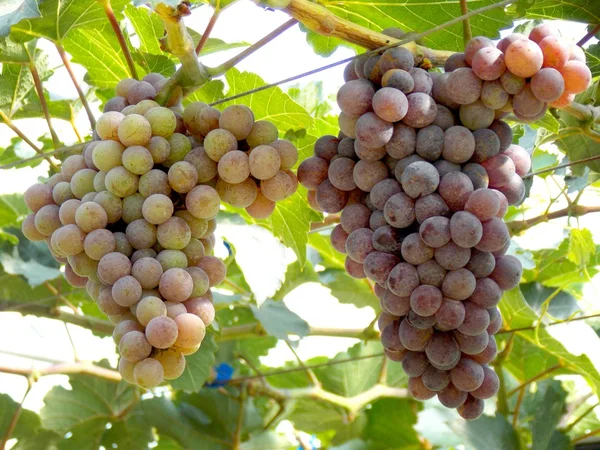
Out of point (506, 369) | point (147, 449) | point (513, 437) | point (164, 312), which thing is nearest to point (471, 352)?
point (164, 312)

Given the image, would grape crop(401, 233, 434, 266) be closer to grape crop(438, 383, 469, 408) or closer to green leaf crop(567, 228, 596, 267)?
grape crop(438, 383, 469, 408)

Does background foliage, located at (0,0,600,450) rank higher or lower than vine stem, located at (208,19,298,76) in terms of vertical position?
lower

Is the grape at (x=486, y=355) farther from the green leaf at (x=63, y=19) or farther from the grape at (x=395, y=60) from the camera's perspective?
the green leaf at (x=63, y=19)

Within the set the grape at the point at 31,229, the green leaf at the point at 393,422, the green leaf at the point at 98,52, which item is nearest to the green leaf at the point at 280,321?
the green leaf at the point at 393,422

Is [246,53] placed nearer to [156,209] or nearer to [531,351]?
[156,209]

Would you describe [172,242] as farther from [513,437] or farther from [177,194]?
[513,437]

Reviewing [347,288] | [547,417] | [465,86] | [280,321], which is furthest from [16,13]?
[547,417]

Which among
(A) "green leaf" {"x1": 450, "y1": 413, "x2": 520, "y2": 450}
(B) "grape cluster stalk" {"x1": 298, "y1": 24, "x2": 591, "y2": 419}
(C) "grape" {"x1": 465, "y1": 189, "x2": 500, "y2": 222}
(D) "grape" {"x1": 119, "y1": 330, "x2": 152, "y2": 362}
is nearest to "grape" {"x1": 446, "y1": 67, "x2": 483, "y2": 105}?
(B) "grape cluster stalk" {"x1": 298, "y1": 24, "x2": 591, "y2": 419}
